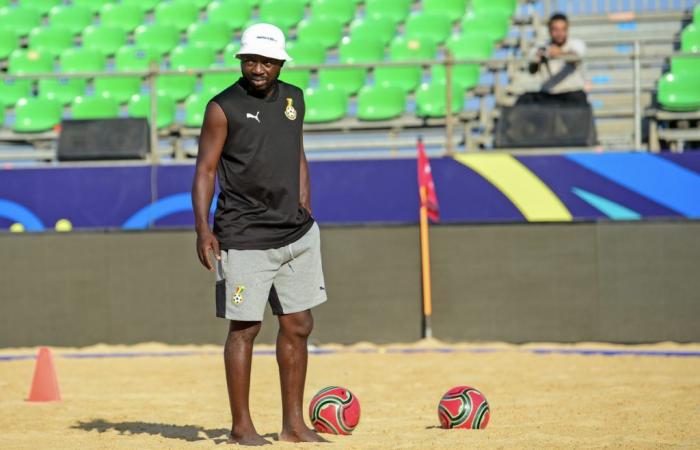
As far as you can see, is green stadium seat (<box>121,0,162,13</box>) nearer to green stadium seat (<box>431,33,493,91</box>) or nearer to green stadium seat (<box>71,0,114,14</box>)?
green stadium seat (<box>71,0,114,14</box>)

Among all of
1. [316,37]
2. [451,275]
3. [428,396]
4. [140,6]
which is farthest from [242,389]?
[140,6]

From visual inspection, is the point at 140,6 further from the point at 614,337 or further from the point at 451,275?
the point at 614,337

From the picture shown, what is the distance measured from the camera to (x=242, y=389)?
6.34m

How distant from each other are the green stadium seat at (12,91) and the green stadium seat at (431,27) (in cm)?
525

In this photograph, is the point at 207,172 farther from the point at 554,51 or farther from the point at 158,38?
the point at 158,38

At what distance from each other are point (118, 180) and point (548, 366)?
5.43m

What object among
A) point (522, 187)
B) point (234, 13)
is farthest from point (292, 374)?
point (234, 13)

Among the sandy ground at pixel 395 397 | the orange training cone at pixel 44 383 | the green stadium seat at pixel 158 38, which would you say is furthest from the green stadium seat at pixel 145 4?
the orange training cone at pixel 44 383

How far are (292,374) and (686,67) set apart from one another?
27.6 feet

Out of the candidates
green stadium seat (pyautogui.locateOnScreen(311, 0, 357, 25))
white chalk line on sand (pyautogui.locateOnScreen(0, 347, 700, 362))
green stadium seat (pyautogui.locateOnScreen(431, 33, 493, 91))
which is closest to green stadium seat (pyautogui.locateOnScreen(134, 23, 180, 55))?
green stadium seat (pyautogui.locateOnScreen(311, 0, 357, 25))

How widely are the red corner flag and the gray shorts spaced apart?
6278mm

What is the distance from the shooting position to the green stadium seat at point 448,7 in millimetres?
17469

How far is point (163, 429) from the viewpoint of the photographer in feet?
24.5

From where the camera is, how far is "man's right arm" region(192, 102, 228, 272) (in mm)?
6258
